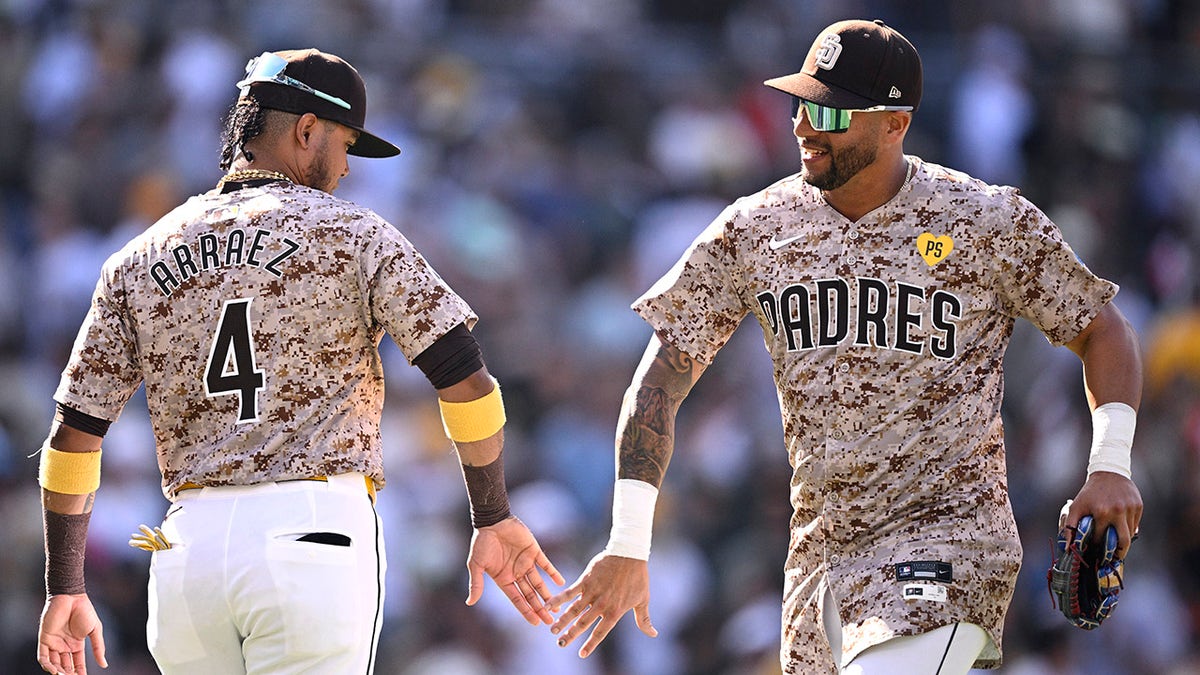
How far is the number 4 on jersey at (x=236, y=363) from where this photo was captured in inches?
180

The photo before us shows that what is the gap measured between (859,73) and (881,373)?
2.92 feet

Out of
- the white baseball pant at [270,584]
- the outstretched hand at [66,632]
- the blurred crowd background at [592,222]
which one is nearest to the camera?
the white baseball pant at [270,584]

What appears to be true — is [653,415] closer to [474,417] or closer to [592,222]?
[474,417]

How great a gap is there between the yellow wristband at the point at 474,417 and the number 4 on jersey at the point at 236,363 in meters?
0.52

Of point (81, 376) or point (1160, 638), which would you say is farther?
point (1160, 638)

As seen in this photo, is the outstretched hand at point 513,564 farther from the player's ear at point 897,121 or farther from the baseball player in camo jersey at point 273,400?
the player's ear at point 897,121

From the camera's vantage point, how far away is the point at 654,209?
37.0ft

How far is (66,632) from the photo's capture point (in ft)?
16.3

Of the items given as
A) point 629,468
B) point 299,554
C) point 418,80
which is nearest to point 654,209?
point 418,80

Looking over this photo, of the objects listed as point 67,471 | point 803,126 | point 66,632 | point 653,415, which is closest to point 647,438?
point 653,415

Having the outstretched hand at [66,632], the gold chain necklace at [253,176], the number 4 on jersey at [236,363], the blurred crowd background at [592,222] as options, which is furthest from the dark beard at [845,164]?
the blurred crowd background at [592,222]

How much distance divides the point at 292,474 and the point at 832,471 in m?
1.52

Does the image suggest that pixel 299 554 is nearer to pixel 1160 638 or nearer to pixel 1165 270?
pixel 1160 638

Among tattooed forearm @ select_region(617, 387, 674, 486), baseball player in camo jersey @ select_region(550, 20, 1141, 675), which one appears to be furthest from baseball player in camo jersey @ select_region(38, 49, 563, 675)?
baseball player in camo jersey @ select_region(550, 20, 1141, 675)
